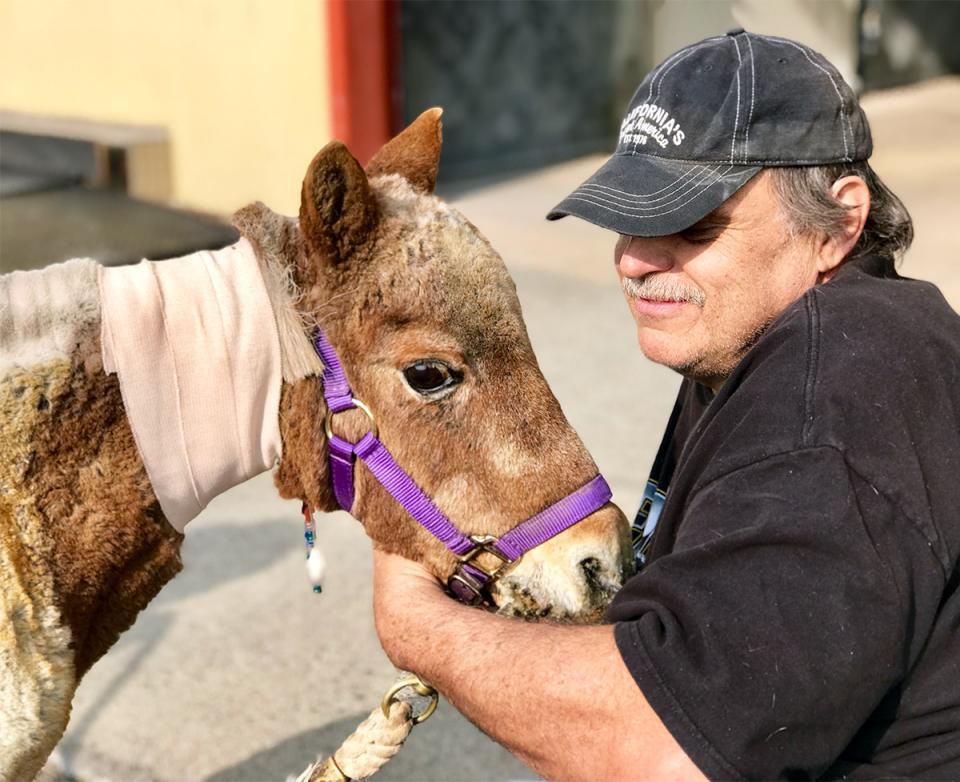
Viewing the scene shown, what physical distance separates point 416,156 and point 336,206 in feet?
1.39

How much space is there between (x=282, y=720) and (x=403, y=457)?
1.85 meters

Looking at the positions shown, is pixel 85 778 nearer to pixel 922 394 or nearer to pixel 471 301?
pixel 471 301

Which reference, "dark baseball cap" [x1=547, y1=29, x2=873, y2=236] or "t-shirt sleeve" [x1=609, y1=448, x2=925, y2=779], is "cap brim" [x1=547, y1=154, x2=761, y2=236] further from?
"t-shirt sleeve" [x1=609, y1=448, x2=925, y2=779]

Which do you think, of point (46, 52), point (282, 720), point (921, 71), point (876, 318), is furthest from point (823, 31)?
point (876, 318)

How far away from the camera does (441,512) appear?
229 cm

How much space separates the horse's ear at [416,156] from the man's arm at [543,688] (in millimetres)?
939

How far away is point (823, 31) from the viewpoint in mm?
12727

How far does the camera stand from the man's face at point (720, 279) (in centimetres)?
210

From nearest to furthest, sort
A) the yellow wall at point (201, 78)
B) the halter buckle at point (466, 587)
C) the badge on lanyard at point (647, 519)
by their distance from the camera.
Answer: the halter buckle at point (466, 587) → the badge on lanyard at point (647, 519) → the yellow wall at point (201, 78)

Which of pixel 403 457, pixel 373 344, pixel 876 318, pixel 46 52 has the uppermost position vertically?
pixel 876 318

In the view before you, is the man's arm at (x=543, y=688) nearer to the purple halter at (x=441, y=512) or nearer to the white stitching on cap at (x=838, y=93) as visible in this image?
the purple halter at (x=441, y=512)

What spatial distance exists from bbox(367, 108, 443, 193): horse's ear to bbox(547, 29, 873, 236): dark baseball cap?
0.48 m

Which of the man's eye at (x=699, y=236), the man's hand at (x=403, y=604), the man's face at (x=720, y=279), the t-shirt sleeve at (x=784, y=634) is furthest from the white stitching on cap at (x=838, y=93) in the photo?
the man's hand at (x=403, y=604)

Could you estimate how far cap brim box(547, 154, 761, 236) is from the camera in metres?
2.06
